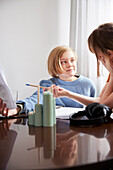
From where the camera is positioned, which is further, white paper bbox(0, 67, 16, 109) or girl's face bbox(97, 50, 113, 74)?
girl's face bbox(97, 50, 113, 74)

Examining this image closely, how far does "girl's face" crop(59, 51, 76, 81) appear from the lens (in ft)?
7.04

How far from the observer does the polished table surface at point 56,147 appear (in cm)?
61

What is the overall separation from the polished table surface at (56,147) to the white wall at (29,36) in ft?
6.35

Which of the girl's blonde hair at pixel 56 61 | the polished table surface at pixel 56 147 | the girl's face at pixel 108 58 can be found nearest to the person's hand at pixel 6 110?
the polished table surface at pixel 56 147

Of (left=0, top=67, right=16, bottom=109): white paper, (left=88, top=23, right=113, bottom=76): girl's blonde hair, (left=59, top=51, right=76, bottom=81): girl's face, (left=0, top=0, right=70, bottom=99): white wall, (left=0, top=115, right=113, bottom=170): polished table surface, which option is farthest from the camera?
(left=0, top=0, right=70, bottom=99): white wall

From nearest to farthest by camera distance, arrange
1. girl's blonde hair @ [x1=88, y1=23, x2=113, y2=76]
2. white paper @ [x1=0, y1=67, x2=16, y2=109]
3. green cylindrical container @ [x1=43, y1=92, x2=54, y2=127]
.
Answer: green cylindrical container @ [x1=43, y1=92, x2=54, y2=127]
white paper @ [x1=0, y1=67, x2=16, y2=109]
girl's blonde hair @ [x1=88, y1=23, x2=113, y2=76]

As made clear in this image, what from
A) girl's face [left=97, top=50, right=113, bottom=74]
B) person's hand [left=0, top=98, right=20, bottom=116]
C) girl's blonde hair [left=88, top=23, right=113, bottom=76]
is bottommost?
person's hand [left=0, top=98, right=20, bottom=116]

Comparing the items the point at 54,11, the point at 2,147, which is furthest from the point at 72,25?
the point at 2,147

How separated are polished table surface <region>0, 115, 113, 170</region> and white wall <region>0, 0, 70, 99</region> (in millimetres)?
1934

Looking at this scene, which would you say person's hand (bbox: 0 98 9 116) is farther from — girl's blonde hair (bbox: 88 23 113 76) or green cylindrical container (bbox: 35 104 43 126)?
girl's blonde hair (bbox: 88 23 113 76)

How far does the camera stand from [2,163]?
642 mm

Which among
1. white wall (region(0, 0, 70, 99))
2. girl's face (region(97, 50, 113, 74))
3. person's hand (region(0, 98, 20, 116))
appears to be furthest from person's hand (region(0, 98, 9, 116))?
white wall (region(0, 0, 70, 99))

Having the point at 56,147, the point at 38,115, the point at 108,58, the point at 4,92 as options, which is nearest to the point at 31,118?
the point at 38,115

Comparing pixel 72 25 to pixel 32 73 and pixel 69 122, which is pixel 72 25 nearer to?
pixel 32 73
